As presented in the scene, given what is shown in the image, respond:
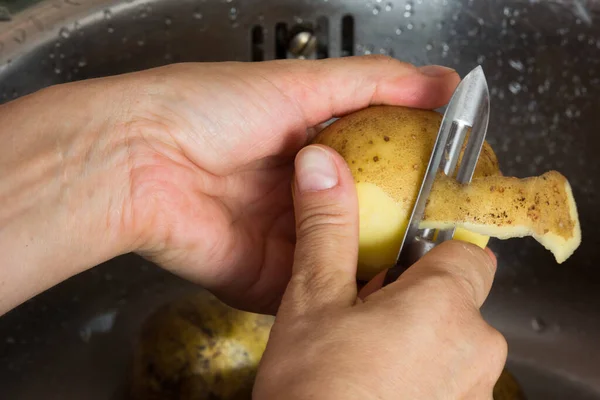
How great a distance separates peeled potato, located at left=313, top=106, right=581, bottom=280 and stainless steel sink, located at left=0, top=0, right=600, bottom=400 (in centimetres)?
49

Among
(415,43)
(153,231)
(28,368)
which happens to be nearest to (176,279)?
(28,368)

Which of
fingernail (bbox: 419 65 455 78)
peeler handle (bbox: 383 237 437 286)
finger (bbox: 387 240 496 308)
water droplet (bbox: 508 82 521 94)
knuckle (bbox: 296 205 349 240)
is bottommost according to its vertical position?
water droplet (bbox: 508 82 521 94)

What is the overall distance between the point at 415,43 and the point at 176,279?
63 centimetres

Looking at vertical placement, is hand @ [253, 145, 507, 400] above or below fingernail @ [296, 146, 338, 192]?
below

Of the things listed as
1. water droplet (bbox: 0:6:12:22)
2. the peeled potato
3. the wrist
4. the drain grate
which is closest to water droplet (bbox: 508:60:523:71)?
the drain grate

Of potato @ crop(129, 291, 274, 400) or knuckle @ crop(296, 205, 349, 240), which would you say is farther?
potato @ crop(129, 291, 274, 400)

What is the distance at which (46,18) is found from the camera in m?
0.96

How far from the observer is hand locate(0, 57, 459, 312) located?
0.66 meters

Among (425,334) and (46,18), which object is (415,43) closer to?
(46,18)

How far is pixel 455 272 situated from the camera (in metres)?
0.56

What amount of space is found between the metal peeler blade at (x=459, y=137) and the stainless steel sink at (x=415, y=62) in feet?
1.64

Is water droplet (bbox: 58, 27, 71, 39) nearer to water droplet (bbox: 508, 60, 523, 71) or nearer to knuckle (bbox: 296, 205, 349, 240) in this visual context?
knuckle (bbox: 296, 205, 349, 240)

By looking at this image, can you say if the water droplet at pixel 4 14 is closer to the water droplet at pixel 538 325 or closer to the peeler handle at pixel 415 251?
the peeler handle at pixel 415 251

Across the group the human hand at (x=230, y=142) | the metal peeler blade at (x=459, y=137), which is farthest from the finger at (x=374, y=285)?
the human hand at (x=230, y=142)
